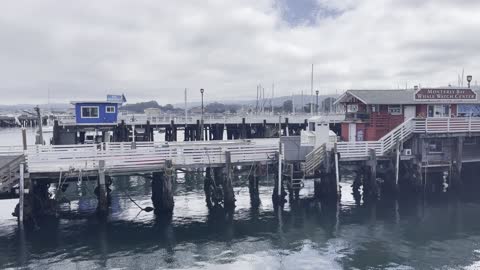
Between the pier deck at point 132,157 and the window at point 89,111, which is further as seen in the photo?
the window at point 89,111

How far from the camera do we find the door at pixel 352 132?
3922 cm

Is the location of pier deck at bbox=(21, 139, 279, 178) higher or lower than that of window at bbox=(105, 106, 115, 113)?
lower

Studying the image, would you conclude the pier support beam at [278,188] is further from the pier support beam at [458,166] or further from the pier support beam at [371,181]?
the pier support beam at [458,166]

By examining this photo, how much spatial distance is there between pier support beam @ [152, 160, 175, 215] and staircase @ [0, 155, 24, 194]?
8.37m

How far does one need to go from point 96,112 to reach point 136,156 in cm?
1949

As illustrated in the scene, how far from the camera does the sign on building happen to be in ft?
118

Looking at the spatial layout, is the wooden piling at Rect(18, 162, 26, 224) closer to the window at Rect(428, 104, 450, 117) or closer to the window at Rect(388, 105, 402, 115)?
the window at Rect(388, 105, 402, 115)

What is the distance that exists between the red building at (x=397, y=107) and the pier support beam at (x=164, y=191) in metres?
17.6

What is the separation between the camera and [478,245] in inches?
939

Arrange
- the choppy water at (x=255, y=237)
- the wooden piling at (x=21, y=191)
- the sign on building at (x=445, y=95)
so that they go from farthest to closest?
the sign on building at (x=445, y=95)
the wooden piling at (x=21, y=191)
the choppy water at (x=255, y=237)

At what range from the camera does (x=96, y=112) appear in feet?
149

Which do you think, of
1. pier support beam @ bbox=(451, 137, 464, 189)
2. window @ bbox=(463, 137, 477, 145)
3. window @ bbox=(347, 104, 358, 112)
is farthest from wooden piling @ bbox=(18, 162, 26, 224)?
window @ bbox=(463, 137, 477, 145)

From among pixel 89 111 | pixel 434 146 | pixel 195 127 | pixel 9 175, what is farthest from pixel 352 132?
pixel 9 175

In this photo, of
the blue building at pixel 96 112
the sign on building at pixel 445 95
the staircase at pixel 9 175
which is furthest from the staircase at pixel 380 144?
the blue building at pixel 96 112
